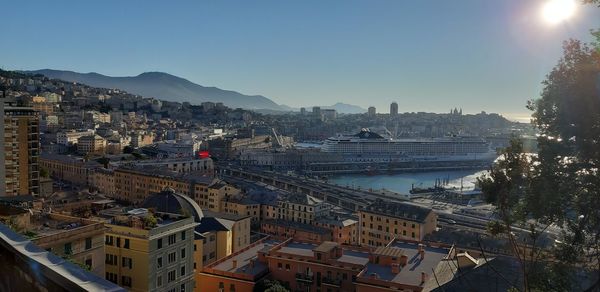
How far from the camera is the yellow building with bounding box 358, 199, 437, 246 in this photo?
1028cm

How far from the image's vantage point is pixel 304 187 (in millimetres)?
21203

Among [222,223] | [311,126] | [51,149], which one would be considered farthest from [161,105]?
[222,223]

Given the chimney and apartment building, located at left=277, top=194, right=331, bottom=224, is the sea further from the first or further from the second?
the chimney

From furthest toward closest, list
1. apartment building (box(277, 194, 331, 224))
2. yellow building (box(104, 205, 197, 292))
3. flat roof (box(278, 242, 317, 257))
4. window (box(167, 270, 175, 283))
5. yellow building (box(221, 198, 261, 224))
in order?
yellow building (box(221, 198, 261, 224))
apartment building (box(277, 194, 331, 224))
flat roof (box(278, 242, 317, 257))
window (box(167, 270, 175, 283))
yellow building (box(104, 205, 197, 292))

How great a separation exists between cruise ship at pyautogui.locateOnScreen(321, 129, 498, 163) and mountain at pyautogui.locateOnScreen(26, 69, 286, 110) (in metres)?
85.0

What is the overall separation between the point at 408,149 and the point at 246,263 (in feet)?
107

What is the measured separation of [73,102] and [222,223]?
34376 millimetres

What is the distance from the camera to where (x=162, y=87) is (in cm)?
13788

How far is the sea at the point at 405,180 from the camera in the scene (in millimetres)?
26438

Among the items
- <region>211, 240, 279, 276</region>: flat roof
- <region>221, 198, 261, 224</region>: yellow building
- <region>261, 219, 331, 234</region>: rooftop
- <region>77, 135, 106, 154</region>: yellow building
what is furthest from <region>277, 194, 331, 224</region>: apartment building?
<region>77, 135, 106, 154</region>: yellow building

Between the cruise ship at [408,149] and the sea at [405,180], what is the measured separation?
13.3 feet

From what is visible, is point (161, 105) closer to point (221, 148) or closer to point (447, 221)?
point (221, 148)

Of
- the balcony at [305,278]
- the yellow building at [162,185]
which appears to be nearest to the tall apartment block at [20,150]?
the yellow building at [162,185]

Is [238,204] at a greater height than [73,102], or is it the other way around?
[73,102]
